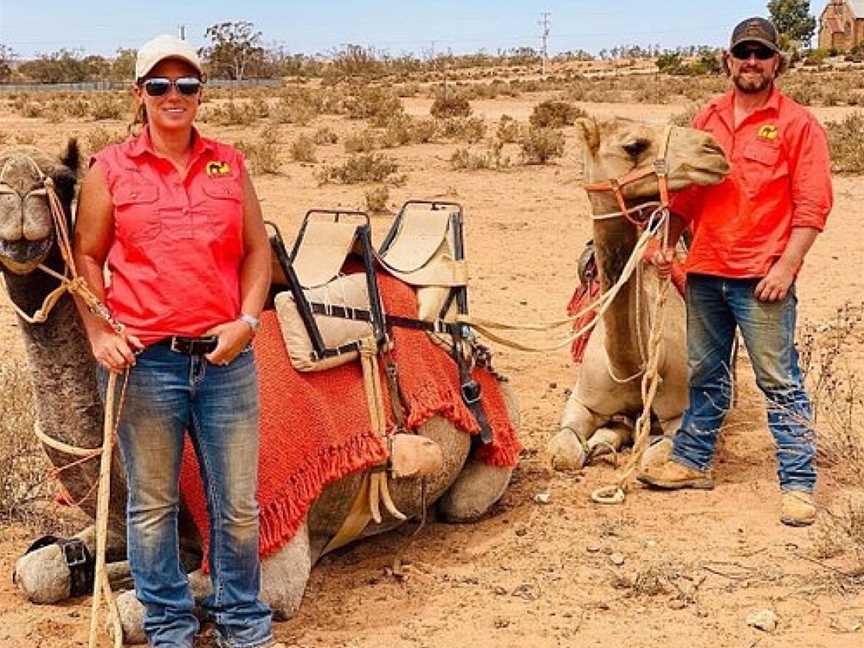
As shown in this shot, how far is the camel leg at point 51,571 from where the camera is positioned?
5090 millimetres

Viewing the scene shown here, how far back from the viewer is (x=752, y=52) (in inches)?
231

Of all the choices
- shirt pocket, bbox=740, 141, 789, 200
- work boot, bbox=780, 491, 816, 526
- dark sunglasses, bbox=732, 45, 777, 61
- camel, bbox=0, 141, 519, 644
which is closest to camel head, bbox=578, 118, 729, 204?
shirt pocket, bbox=740, 141, 789, 200

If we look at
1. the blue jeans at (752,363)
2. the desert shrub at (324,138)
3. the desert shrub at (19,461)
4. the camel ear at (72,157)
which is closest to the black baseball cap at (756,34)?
the blue jeans at (752,363)

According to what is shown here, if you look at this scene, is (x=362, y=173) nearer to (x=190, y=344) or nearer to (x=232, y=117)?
(x=232, y=117)

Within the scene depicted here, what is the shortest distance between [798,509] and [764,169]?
64.0 inches

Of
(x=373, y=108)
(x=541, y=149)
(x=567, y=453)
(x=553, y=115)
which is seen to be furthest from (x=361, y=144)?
(x=567, y=453)

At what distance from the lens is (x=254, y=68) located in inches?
2739

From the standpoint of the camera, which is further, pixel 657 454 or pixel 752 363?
pixel 657 454

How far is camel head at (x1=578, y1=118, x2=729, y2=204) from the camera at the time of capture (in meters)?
5.89

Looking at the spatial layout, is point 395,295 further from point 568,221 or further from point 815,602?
point 568,221

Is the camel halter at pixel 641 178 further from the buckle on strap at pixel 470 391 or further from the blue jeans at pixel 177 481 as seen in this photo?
the blue jeans at pixel 177 481

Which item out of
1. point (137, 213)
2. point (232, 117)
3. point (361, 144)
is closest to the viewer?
point (137, 213)

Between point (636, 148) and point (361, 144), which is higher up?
point (636, 148)

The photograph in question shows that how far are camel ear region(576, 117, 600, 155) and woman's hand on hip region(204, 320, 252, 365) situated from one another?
246cm
